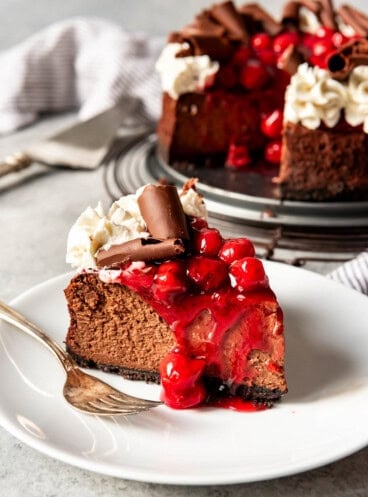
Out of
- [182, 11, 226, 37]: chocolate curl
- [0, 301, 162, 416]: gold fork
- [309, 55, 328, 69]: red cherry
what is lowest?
[0, 301, 162, 416]: gold fork

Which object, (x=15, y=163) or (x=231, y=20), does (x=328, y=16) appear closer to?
(x=231, y=20)

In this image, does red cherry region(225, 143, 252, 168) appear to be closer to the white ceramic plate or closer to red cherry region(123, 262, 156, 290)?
the white ceramic plate

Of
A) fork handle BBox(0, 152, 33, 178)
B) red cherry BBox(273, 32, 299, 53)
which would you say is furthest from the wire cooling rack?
red cherry BBox(273, 32, 299, 53)

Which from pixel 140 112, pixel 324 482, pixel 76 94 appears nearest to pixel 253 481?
pixel 324 482

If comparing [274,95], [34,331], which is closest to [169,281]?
[34,331]

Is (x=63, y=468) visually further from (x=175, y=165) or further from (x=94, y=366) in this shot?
(x=175, y=165)

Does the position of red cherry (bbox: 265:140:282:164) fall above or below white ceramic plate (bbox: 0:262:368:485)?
below
